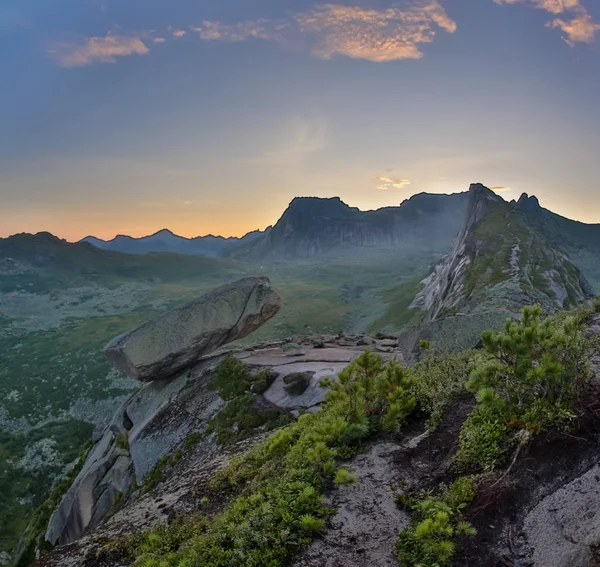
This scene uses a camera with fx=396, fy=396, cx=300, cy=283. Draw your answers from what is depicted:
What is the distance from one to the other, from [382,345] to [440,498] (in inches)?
883

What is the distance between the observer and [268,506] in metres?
8.10

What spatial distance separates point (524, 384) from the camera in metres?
8.34

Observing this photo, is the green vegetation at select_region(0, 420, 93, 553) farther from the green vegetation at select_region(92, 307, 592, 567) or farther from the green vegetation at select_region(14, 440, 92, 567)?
the green vegetation at select_region(92, 307, 592, 567)

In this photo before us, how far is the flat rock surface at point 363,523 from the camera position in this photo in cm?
704

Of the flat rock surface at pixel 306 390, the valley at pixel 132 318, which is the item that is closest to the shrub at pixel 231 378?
the flat rock surface at pixel 306 390

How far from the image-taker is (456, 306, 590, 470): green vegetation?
7785mm

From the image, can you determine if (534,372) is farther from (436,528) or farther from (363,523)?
(363,523)

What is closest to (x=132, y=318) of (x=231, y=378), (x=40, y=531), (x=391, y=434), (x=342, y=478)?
(x=40, y=531)

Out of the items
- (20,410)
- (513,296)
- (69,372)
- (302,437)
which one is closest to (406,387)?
(302,437)

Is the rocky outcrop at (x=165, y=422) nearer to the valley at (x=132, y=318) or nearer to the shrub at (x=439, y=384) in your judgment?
the valley at (x=132, y=318)

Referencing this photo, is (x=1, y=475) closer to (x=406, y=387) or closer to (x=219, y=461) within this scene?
(x=219, y=461)

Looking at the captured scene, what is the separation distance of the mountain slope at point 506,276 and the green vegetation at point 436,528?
78.8ft

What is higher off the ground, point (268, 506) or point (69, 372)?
point (268, 506)

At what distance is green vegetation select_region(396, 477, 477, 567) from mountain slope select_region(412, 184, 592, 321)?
24.0 metres
